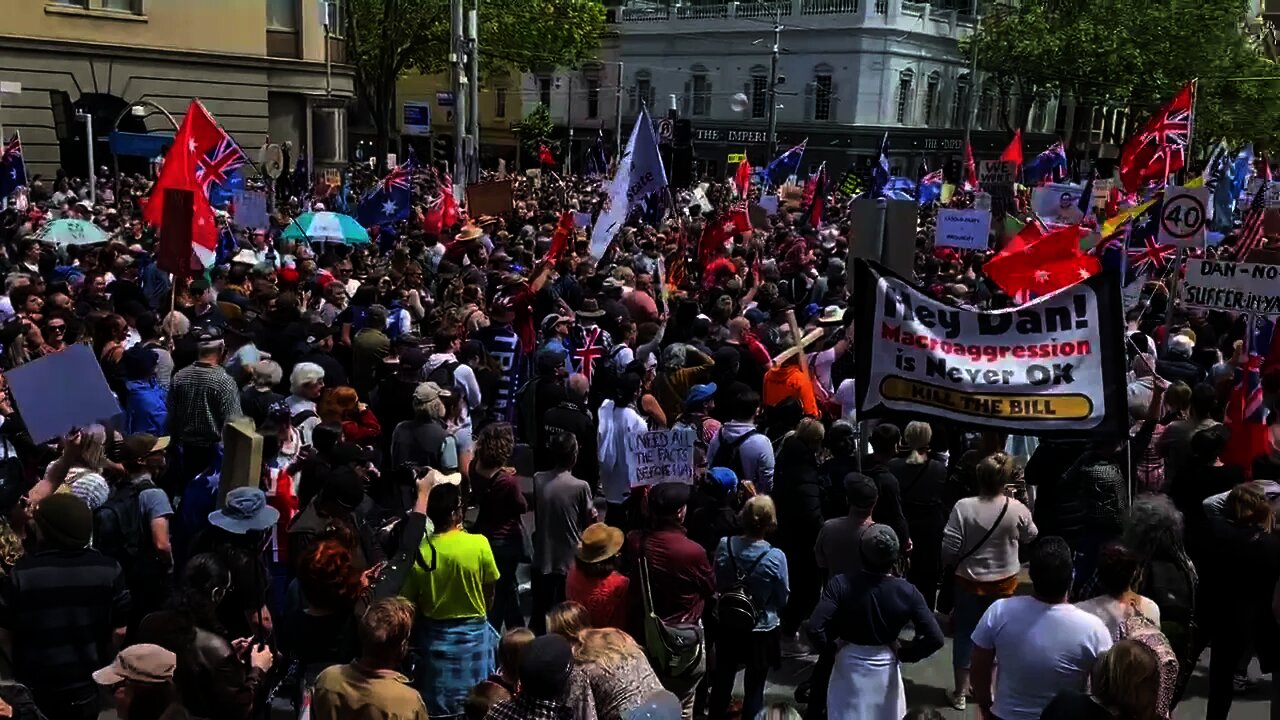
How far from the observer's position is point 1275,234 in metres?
15.0

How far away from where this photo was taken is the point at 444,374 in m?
8.69


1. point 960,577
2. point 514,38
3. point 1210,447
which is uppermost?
point 514,38

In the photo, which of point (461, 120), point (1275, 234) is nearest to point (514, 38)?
point (461, 120)

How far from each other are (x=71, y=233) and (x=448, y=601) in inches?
426

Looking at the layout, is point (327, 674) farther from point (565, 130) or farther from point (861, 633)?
point (565, 130)

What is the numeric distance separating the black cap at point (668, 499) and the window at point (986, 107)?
185 ft

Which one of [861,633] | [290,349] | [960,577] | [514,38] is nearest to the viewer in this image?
[861,633]

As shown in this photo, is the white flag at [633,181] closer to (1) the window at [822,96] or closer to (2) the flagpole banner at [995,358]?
(2) the flagpole banner at [995,358]

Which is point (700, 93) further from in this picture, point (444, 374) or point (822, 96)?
point (444, 374)

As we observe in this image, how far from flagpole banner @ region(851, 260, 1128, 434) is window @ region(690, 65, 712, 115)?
52804 millimetres

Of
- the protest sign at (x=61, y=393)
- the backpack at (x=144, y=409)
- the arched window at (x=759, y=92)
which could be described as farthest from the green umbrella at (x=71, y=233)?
the arched window at (x=759, y=92)

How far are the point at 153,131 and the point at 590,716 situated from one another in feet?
95.8

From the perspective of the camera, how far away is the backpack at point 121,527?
5.72 m

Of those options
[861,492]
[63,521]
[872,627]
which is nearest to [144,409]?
[63,521]
